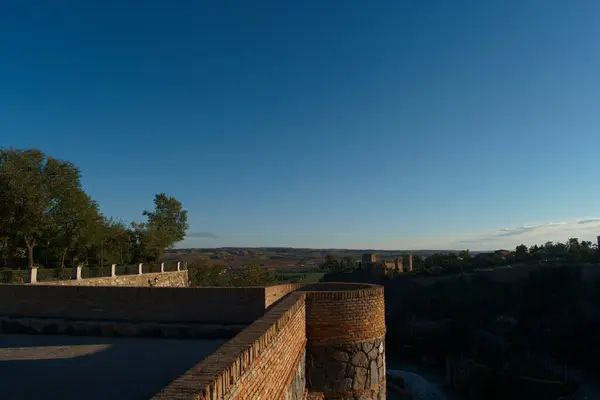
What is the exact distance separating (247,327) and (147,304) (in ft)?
21.4

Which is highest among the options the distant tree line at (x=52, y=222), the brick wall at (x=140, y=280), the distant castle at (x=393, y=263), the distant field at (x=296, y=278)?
the distant tree line at (x=52, y=222)

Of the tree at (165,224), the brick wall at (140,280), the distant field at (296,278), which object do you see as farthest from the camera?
the distant field at (296,278)

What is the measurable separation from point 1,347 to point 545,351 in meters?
46.1

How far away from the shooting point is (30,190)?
66.5 feet

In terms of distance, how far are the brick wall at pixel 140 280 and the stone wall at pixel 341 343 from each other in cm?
1174

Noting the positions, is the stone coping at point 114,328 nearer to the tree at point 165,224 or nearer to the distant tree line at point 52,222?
the distant tree line at point 52,222

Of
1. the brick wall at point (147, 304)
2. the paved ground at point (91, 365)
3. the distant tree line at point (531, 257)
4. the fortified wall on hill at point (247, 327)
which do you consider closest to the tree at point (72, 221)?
the fortified wall on hill at point (247, 327)

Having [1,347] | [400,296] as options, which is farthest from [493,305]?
[1,347]

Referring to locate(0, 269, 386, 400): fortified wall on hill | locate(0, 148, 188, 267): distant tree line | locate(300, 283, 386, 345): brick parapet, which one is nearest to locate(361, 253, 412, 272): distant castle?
locate(0, 148, 188, 267): distant tree line

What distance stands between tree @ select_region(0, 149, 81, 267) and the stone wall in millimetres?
18676

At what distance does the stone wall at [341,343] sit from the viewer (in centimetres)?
780

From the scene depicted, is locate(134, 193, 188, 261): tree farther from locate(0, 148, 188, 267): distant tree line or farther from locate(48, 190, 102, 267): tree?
locate(48, 190, 102, 267): tree

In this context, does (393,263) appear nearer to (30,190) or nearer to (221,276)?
(221,276)

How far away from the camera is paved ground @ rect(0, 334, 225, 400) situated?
5734 millimetres
